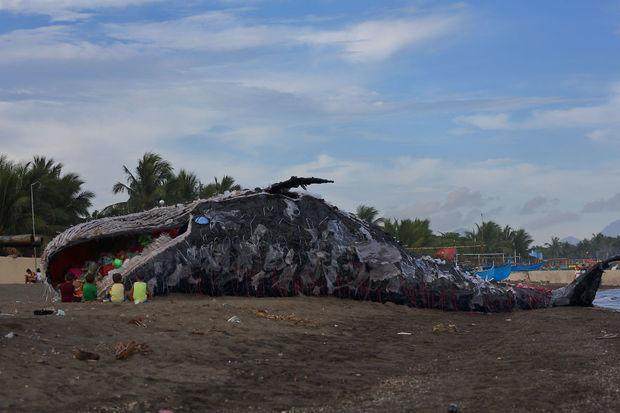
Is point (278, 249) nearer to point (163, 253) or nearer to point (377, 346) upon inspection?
point (163, 253)

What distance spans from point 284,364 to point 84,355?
286cm

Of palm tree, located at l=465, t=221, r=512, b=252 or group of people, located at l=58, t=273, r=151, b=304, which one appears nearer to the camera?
group of people, located at l=58, t=273, r=151, b=304

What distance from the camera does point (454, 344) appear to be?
14.6 m

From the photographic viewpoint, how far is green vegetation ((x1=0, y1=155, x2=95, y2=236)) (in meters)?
40.6

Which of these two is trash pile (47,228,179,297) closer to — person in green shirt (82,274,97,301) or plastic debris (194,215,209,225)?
plastic debris (194,215,209,225)

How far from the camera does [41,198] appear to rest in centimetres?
4441

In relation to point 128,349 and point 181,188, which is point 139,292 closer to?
point 128,349

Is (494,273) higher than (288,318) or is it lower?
higher

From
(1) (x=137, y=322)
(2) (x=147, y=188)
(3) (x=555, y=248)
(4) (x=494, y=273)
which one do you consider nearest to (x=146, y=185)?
(2) (x=147, y=188)

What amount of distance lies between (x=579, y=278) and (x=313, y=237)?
745 centimetres

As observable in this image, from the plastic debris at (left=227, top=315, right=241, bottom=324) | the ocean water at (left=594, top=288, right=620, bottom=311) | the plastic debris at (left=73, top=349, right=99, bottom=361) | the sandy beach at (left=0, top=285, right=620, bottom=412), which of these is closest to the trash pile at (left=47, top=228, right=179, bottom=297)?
the sandy beach at (left=0, top=285, right=620, bottom=412)

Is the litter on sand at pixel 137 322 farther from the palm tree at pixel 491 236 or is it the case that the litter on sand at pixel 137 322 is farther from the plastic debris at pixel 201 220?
the palm tree at pixel 491 236

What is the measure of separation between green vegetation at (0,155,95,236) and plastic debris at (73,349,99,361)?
32148 mm

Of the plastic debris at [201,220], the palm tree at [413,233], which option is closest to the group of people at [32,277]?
the plastic debris at [201,220]
